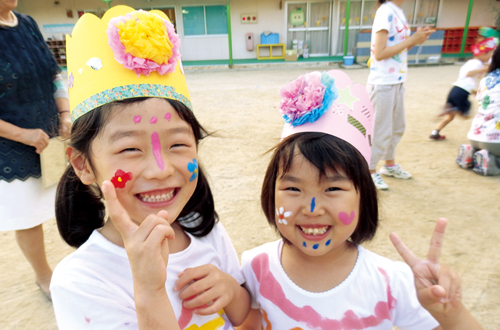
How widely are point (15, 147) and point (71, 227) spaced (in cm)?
87

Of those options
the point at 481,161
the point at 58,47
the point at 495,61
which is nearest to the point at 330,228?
the point at 481,161

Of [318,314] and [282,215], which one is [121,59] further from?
[318,314]

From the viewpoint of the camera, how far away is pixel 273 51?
1539cm

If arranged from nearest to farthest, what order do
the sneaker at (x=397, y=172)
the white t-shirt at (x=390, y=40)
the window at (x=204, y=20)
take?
the white t-shirt at (x=390, y=40) → the sneaker at (x=397, y=172) → the window at (x=204, y=20)

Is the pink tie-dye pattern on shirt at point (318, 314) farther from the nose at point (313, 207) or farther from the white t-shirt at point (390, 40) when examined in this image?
the white t-shirt at point (390, 40)

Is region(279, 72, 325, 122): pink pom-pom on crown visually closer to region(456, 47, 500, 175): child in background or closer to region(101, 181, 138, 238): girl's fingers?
region(101, 181, 138, 238): girl's fingers

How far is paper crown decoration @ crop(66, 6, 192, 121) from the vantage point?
3.17 feet

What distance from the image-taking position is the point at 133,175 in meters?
0.93

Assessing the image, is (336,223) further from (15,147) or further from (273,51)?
(273,51)

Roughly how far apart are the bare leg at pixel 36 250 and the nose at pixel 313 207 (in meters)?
1.71

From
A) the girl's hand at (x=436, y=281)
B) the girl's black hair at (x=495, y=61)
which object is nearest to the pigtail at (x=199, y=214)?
the girl's hand at (x=436, y=281)

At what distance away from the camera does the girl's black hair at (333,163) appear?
1.08 meters

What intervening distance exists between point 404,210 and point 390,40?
1.49 meters

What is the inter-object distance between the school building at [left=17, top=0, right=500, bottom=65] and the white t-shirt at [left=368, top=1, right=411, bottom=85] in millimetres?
11975
